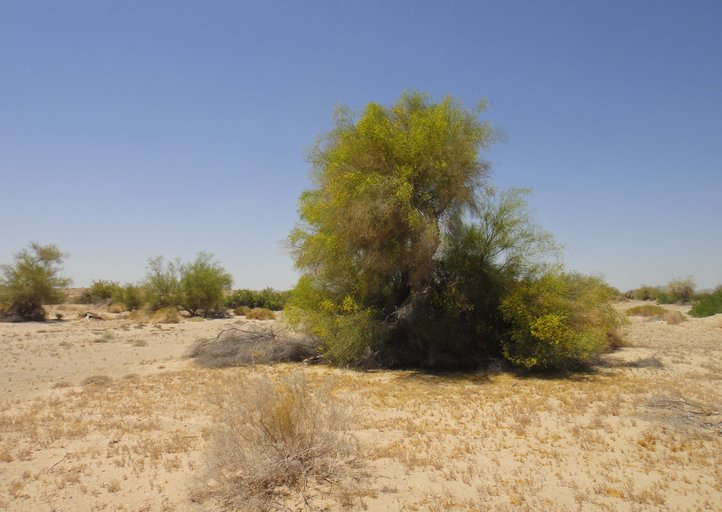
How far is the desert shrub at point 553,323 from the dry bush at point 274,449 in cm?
832

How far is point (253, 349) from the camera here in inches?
643

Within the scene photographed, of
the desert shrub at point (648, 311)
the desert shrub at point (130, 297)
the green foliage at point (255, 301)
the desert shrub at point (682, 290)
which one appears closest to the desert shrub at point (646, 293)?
the desert shrub at point (682, 290)

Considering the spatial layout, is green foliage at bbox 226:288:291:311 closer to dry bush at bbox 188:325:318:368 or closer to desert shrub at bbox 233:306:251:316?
desert shrub at bbox 233:306:251:316

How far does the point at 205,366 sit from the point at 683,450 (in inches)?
514

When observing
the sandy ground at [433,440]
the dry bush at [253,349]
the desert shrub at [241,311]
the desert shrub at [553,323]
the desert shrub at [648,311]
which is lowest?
the sandy ground at [433,440]

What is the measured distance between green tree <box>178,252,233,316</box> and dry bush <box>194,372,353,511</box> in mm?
36414

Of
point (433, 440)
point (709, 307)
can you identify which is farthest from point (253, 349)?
point (709, 307)

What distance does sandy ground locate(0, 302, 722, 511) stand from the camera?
5.00m

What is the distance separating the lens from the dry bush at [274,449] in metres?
4.98

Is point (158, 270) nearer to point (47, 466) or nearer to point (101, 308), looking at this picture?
point (101, 308)

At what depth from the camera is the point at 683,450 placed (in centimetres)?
610

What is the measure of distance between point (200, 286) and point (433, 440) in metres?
36.4

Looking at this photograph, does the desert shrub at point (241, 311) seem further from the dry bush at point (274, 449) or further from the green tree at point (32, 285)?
the dry bush at point (274, 449)

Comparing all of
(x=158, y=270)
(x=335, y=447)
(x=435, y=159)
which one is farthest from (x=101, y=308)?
(x=335, y=447)
